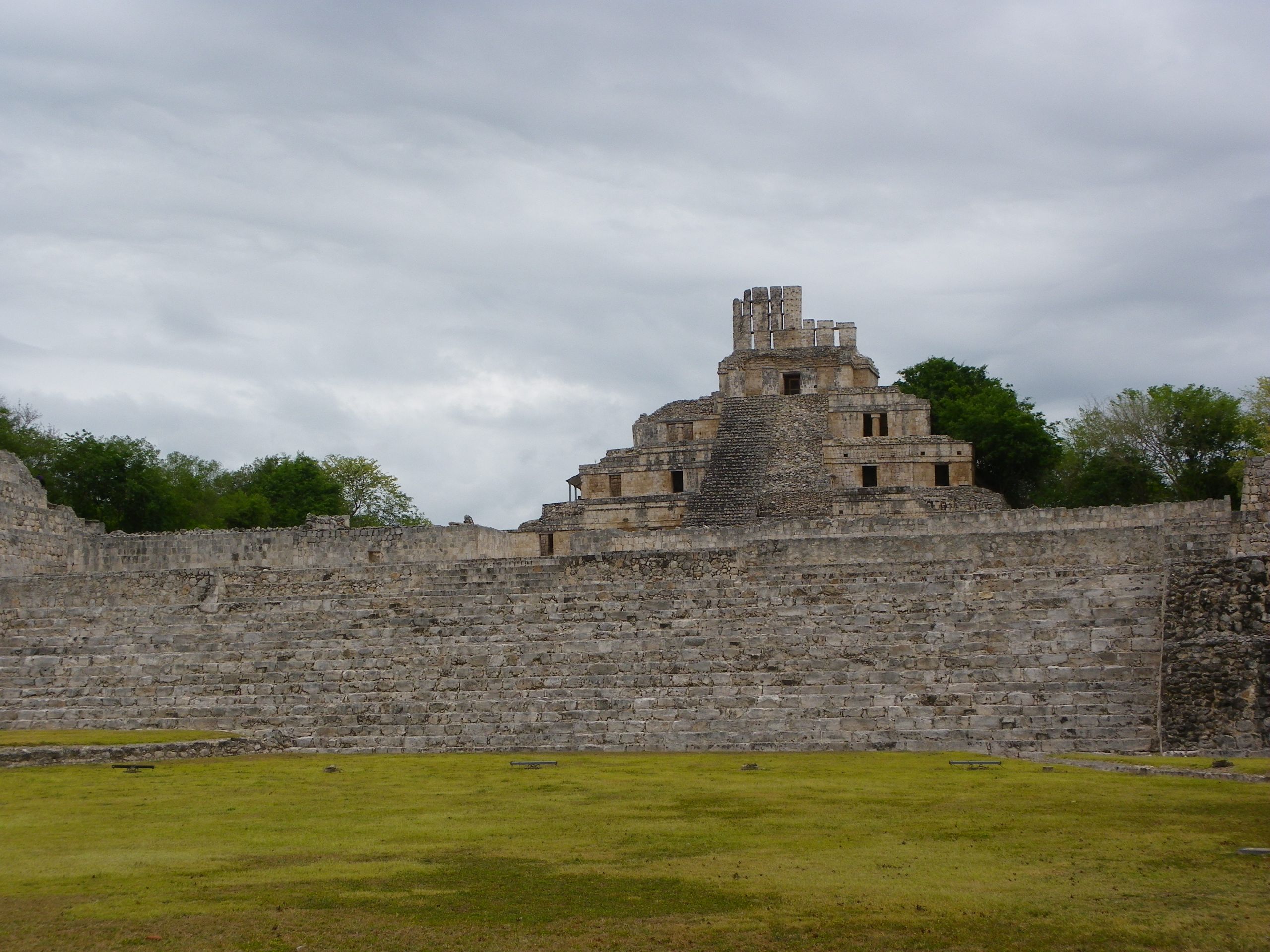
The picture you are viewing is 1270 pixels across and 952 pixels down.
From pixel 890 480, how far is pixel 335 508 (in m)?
23.6

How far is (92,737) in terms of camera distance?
1959 cm

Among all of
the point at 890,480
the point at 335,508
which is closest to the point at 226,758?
the point at 890,480

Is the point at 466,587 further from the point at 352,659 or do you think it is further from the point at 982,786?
the point at 982,786

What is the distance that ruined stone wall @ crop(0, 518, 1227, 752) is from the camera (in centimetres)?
1803

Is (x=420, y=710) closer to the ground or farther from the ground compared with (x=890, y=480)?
closer to the ground

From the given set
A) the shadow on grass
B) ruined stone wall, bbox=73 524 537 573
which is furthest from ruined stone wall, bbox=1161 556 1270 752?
ruined stone wall, bbox=73 524 537 573

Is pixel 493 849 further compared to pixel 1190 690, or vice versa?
pixel 1190 690

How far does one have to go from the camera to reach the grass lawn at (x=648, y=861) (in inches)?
349

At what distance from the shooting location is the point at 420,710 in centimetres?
1984

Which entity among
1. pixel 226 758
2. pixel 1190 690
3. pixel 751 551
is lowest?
pixel 226 758

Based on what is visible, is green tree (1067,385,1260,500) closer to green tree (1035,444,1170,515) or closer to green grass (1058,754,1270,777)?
green tree (1035,444,1170,515)

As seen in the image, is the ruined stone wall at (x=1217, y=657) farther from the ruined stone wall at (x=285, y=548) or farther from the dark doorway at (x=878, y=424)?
the dark doorway at (x=878, y=424)

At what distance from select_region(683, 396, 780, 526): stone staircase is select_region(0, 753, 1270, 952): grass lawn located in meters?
17.4

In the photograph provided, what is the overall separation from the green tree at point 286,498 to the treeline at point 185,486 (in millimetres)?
40
